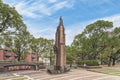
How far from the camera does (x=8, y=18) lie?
32.5 metres

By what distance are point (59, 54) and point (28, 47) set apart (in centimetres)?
2182

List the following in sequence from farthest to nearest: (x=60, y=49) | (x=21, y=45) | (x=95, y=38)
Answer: (x=21, y=45) → (x=95, y=38) → (x=60, y=49)

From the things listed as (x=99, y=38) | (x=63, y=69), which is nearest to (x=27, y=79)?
(x=63, y=69)

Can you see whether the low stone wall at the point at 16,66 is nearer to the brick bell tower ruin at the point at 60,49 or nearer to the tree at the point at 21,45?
the tree at the point at 21,45

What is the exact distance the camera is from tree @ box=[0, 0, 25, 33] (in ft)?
102

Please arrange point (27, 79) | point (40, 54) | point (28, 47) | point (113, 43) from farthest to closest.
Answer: point (40, 54) < point (28, 47) < point (113, 43) < point (27, 79)

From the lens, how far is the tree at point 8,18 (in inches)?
1225

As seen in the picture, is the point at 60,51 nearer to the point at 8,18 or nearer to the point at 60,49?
the point at 60,49

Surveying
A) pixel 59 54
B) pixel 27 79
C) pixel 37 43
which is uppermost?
pixel 37 43

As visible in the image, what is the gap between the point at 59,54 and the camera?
3192cm

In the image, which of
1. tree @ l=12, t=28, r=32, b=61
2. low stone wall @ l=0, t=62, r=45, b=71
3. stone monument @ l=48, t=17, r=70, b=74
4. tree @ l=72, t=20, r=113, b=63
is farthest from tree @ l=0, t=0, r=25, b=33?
tree @ l=72, t=20, r=113, b=63

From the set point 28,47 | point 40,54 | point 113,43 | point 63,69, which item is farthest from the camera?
point 40,54

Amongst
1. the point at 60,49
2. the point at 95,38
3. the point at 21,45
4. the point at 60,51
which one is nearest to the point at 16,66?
the point at 60,51

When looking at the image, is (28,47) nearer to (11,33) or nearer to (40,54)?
(40,54)
